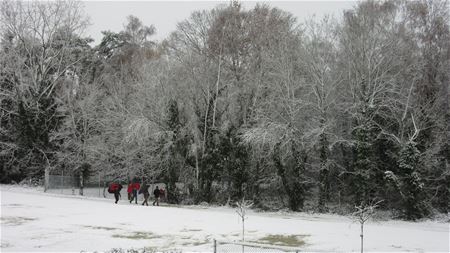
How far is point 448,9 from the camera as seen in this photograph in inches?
1543

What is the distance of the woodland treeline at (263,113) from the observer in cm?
3394

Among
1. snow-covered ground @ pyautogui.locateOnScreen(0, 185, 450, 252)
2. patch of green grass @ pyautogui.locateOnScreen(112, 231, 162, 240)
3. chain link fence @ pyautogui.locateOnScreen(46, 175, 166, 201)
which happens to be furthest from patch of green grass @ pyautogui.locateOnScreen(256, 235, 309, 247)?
chain link fence @ pyautogui.locateOnScreen(46, 175, 166, 201)

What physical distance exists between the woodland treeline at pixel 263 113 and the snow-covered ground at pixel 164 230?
14.9 feet

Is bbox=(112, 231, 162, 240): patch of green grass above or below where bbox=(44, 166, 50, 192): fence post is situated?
below

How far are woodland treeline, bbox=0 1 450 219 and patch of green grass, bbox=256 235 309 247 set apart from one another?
40.7 feet

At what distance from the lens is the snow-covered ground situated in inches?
778

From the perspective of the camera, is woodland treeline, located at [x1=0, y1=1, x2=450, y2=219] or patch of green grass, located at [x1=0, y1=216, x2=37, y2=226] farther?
woodland treeline, located at [x1=0, y1=1, x2=450, y2=219]

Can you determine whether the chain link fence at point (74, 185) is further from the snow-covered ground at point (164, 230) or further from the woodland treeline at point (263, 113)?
the snow-covered ground at point (164, 230)

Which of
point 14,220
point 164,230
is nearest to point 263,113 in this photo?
point 164,230

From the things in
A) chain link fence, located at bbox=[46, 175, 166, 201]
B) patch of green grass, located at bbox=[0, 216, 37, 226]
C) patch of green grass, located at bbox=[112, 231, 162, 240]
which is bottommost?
patch of green grass, located at bbox=[112, 231, 162, 240]

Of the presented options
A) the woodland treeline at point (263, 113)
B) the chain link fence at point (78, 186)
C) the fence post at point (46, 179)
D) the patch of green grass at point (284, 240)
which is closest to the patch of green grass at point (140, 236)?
the patch of green grass at point (284, 240)

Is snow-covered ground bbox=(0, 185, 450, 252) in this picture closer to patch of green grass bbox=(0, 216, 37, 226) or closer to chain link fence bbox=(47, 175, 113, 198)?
patch of green grass bbox=(0, 216, 37, 226)

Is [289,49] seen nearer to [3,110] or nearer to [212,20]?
[212,20]

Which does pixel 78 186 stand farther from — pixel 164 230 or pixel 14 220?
pixel 164 230
